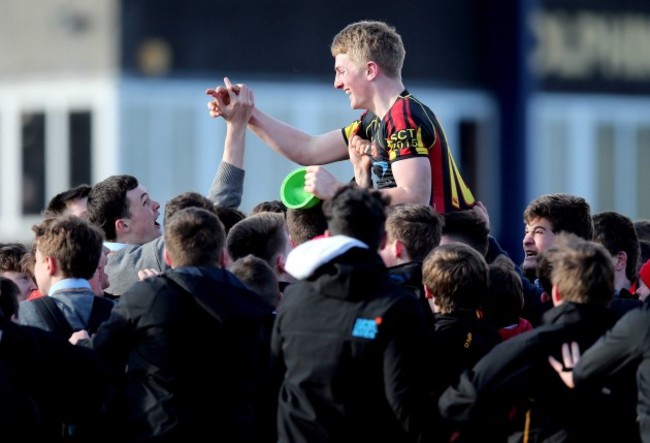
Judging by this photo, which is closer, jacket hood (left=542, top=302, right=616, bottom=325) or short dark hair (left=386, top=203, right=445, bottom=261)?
jacket hood (left=542, top=302, right=616, bottom=325)

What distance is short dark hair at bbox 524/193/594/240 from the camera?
7.11 m

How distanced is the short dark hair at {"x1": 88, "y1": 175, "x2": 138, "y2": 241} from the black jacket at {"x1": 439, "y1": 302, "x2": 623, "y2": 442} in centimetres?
247

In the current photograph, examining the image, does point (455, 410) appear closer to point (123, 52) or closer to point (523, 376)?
point (523, 376)

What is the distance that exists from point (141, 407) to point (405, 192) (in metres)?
1.71

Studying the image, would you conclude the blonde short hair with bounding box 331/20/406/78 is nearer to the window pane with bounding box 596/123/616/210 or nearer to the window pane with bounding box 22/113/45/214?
the window pane with bounding box 22/113/45/214

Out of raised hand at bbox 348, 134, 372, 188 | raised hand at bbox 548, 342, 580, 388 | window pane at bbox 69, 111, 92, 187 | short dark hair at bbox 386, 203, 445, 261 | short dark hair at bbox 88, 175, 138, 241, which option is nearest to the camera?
raised hand at bbox 548, 342, 580, 388

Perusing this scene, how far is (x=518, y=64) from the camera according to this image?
20.5 meters

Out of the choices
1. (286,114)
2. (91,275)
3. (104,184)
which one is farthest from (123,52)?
(91,275)

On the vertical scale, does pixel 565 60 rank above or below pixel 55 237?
above

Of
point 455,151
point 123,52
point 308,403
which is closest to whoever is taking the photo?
point 308,403

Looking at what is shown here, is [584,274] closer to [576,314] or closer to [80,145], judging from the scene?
[576,314]

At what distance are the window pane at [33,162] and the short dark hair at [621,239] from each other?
11860 mm

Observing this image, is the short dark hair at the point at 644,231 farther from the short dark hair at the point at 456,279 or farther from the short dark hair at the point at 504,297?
the short dark hair at the point at 456,279

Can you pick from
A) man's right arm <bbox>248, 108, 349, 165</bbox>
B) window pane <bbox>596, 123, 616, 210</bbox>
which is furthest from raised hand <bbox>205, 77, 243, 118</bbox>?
window pane <bbox>596, 123, 616, 210</bbox>
